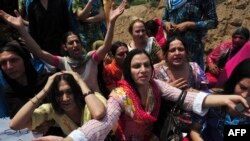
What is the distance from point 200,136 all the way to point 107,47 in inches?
53.3

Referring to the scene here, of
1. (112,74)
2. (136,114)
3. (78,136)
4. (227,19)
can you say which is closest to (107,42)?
(112,74)

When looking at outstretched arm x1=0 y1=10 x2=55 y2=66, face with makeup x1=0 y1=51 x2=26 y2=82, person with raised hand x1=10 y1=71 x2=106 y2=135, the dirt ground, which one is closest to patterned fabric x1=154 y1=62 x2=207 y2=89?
person with raised hand x1=10 y1=71 x2=106 y2=135

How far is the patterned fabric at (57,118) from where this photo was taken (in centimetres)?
355

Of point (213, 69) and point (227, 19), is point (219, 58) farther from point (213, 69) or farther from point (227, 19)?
point (227, 19)

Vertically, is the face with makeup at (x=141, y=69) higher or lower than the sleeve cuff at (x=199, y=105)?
higher

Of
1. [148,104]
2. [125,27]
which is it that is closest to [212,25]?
[148,104]

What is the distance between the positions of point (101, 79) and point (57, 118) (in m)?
1.20

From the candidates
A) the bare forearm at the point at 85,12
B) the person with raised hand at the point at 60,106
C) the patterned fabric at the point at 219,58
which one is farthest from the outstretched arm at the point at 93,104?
the patterned fabric at the point at 219,58

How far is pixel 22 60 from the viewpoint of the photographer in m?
3.95

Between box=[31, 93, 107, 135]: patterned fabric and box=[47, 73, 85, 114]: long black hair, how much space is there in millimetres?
44

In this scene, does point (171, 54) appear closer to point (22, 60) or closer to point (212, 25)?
point (212, 25)

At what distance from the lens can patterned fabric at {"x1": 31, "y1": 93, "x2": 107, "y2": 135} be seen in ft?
11.7

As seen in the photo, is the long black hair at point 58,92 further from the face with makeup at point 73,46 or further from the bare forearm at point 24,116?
the face with makeup at point 73,46

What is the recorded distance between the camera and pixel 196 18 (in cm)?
480
